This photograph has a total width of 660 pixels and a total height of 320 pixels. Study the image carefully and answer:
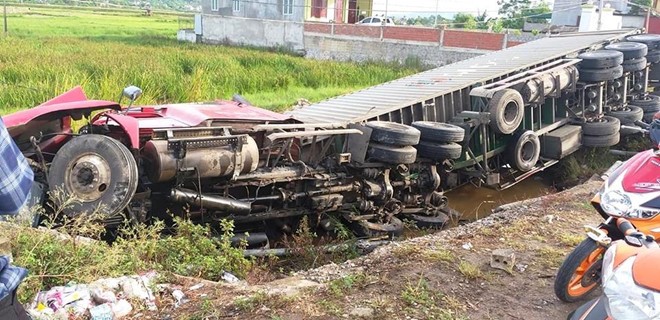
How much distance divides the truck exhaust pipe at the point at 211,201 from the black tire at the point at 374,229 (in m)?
1.46

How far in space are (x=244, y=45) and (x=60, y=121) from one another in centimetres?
2526

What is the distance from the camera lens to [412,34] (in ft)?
72.0

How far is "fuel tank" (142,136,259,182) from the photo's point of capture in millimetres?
4793

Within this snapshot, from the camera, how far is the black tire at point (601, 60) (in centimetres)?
867

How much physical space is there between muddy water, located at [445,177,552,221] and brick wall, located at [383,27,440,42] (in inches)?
504

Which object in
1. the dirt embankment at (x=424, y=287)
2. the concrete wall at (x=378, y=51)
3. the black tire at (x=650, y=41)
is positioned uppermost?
the black tire at (x=650, y=41)

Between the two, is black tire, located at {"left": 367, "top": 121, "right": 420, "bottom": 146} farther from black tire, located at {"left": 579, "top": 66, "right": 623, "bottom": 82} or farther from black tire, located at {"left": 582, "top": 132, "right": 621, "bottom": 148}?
black tire, located at {"left": 582, "top": 132, "right": 621, "bottom": 148}

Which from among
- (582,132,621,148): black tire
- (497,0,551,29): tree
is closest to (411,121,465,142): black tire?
(582,132,621,148): black tire

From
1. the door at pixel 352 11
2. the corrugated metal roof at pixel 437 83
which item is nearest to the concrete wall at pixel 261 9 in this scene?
the door at pixel 352 11

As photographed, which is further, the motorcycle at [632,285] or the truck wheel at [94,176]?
the truck wheel at [94,176]

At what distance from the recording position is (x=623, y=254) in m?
2.37

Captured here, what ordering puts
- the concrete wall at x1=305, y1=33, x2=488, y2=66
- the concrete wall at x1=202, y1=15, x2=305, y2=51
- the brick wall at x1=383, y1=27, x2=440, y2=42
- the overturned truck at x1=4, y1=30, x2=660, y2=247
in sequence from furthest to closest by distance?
1. the concrete wall at x1=202, y1=15, x2=305, y2=51
2. the brick wall at x1=383, y1=27, x2=440, y2=42
3. the concrete wall at x1=305, y1=33, x2=488, y2=66
4. the overturned truck at x1=4, y1=30, x2=660, y2=247

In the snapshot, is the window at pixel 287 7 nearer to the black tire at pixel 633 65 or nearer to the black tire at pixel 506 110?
the black tire at pixel 633 65

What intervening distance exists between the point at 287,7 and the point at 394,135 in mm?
26628
